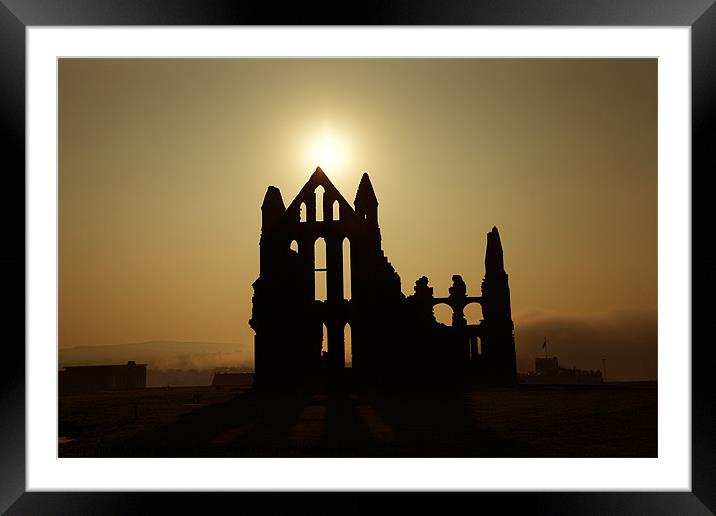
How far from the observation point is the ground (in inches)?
628

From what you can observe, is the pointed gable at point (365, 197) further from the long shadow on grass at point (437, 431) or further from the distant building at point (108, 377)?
the distant building at point (108, 377)

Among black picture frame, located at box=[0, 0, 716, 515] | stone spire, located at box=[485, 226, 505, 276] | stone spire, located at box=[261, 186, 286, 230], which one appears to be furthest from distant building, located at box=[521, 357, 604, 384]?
black picture frame, located at box=[0, 0, 716, 515]

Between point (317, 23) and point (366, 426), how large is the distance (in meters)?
11.5

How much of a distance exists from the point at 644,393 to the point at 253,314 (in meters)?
14.7

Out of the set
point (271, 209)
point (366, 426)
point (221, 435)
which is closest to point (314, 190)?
point (271, 209)

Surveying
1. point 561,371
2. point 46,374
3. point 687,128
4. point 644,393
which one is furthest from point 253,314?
point 561,371

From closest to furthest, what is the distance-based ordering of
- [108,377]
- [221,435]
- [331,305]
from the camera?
1. [221,435]
2. [331,305]
3. [108,377]

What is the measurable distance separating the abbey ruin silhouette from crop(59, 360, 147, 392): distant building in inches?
787

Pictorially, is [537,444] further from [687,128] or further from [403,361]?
[403,361]

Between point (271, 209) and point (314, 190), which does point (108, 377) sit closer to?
point (271, 209)

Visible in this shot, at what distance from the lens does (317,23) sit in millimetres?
9445

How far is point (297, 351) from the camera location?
30.2m

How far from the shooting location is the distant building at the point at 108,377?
4744 centimetres

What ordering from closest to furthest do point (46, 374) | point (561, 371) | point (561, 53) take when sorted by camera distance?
point (46, 374) < point (561, 53) < point (561, 371)
